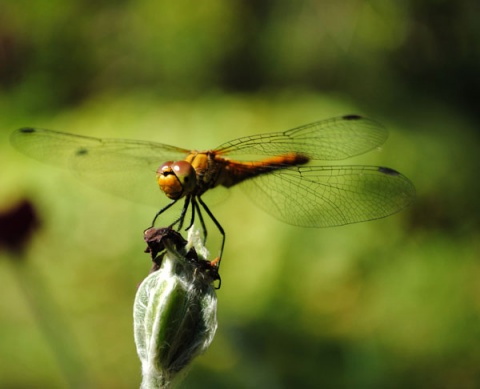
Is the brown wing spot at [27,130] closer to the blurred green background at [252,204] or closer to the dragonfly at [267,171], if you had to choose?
the dragonfly at [267,171]

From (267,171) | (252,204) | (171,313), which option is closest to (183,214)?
(267,171)

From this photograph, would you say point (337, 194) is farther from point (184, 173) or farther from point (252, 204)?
point (252, 204)

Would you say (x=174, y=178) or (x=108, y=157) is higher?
(x=174, y=178)

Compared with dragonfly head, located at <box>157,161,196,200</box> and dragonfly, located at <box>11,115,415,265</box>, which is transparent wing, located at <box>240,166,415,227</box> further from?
dragonfly head, located at <box>157,161,196,200</box>

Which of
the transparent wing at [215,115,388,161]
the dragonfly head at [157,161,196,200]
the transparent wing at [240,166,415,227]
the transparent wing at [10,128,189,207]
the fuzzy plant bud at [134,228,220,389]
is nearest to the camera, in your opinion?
the fuzzy plant bud at [134,228,220,389]

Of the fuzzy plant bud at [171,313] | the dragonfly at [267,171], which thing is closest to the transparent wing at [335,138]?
the dragonfly at [267,171]

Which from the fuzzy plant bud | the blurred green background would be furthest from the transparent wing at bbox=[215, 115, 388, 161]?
the fuzzy plant bud
